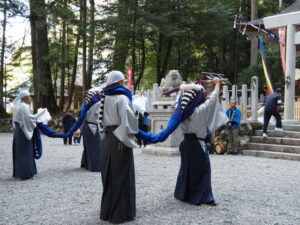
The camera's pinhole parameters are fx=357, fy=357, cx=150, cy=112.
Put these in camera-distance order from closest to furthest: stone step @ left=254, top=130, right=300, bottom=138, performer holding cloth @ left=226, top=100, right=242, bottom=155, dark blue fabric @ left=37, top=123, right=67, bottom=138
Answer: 1. dark blue fabric @ left=37, top=123, right=67, bottom=138
2. stone step @ left=254, top=130, right=300, bottom=138
3. performer holding cloth @ left=226, top=100, right=242, bottom=155

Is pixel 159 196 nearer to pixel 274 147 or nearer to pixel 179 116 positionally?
pixel 179 116

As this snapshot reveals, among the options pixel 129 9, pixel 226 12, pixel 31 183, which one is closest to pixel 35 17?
pixel 129 9

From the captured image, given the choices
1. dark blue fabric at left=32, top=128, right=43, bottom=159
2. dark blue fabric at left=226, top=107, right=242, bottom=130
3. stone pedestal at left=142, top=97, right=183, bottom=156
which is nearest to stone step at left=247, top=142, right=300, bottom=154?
dark blue fabric at left=226, top=107, right=242, bottom=130

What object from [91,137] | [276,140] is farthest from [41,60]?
[276,140]

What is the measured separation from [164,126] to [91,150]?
3.60m

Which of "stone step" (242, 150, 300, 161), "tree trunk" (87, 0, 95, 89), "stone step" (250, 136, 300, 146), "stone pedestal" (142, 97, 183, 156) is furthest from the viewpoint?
"tree trunk" (87, 0, 95, 89)

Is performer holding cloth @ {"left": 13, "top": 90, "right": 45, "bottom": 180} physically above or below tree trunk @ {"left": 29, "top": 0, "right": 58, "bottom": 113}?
below

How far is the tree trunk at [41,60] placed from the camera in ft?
73.6

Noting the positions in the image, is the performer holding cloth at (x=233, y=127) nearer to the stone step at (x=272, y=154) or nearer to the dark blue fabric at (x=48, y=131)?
the stone step at (x=272, y=154)

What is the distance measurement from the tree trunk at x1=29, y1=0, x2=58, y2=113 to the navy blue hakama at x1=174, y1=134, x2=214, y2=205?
60.9ft

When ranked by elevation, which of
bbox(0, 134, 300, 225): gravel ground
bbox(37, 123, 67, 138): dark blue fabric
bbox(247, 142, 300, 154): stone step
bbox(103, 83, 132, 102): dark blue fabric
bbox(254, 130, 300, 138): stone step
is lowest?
bbox(0, 134, 300, 225): gravel ground

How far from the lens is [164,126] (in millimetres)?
11477

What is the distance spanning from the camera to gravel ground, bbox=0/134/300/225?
4.56 metres

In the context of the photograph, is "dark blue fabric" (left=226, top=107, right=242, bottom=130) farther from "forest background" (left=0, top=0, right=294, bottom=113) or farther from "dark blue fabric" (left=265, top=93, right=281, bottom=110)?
"forest background" (left=0, top=0, right=294, bottom=113)
